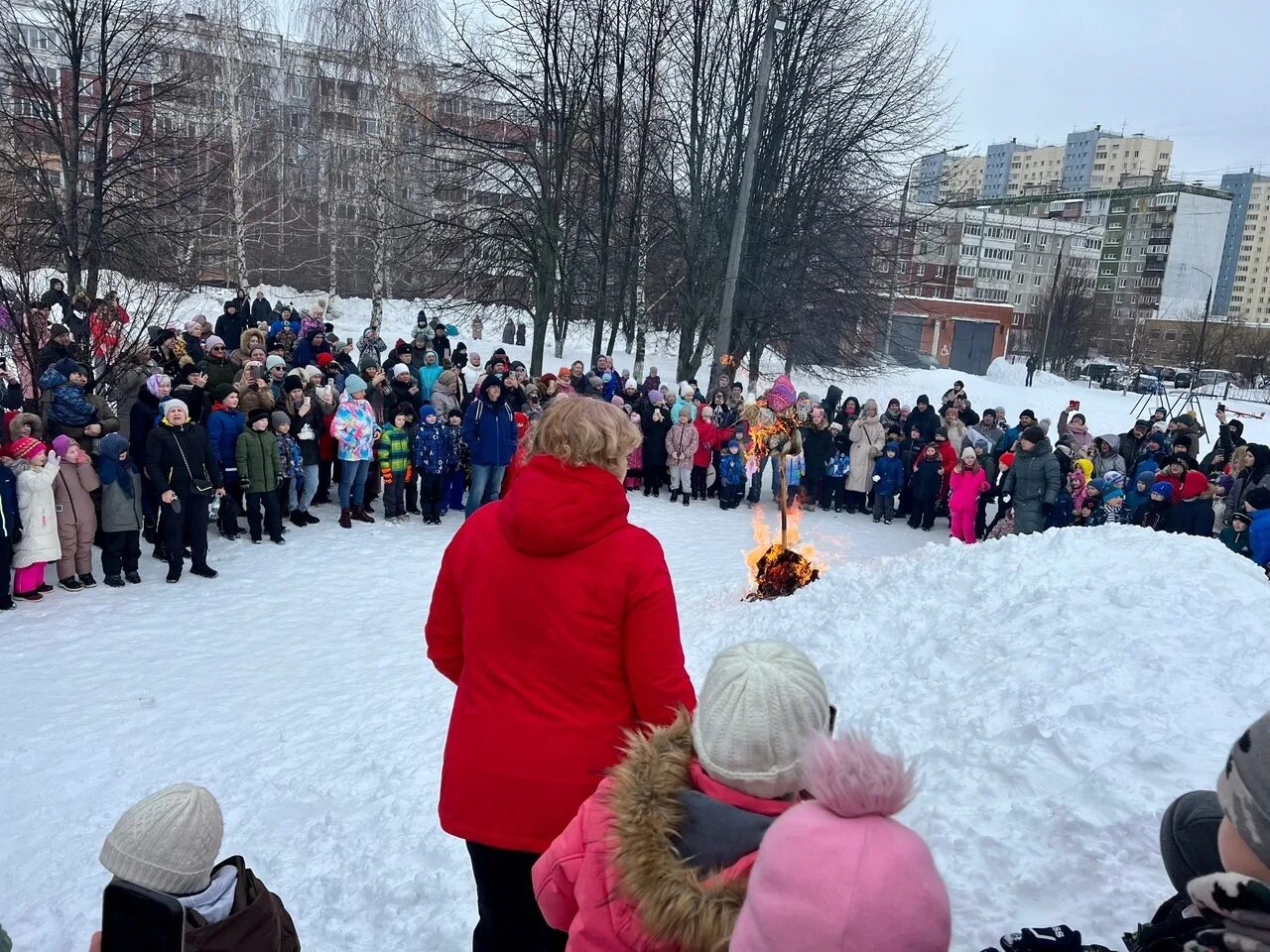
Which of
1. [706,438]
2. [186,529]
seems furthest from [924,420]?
[186,529]

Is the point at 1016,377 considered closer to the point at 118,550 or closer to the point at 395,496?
the point at 395,496

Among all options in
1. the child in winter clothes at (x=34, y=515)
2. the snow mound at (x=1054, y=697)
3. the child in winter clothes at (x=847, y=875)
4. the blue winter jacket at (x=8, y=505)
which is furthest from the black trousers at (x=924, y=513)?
the child in winter clothes at (x=847, y=875)

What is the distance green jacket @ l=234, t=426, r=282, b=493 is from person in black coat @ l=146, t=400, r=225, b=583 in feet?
2.68

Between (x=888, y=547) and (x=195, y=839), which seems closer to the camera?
(x=195, y=839)

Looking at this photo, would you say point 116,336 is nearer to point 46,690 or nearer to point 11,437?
point 11,437

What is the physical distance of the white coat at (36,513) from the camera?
7836 mm

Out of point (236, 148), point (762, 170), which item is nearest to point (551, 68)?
point (762, 170)

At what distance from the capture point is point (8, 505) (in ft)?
24.9

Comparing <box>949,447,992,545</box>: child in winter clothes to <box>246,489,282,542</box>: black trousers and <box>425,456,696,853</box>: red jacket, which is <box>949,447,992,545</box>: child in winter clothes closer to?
<box>246,489,282,542</box>: black trousers

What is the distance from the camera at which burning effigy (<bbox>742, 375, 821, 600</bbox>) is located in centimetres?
841

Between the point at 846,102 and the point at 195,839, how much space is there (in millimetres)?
23205

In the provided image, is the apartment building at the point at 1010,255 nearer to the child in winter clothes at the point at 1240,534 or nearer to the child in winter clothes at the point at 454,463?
the child in winter clothes at the point at 1240,534

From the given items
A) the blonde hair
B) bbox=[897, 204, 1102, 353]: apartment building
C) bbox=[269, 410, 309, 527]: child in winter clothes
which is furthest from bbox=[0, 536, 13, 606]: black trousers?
bbox=[897, 204, 1102, 353]: apartment building

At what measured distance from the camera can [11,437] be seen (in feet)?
26.5
